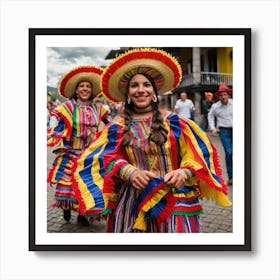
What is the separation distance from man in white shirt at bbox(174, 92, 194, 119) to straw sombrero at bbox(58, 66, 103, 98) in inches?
17.6

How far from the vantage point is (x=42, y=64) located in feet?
6.48

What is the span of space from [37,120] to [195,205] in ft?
3.18

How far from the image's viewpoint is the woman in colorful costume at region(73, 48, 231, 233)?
1751 mm

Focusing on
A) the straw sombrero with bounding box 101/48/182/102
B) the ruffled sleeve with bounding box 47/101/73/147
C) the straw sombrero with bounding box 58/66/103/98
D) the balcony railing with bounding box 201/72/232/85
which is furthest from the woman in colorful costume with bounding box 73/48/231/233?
the ruffled sleeve with bounding box 47/101/73/147

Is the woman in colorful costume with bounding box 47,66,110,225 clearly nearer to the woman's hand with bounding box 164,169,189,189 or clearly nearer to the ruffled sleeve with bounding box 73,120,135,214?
the ruffled sleeve with bounding box 73,120,135,214

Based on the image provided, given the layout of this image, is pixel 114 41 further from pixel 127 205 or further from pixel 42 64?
pixel 127 205

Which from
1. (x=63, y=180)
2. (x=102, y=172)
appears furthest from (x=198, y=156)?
(x=63, y=180)

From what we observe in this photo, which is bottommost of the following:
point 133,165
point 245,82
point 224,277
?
point 224,277

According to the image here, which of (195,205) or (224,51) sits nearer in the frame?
(195,205)

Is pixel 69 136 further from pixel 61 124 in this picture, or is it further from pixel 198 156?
pixel 198 156

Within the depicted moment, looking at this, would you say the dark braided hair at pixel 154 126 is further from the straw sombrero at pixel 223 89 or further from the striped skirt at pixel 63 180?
the striped skirt at pixel 63 180

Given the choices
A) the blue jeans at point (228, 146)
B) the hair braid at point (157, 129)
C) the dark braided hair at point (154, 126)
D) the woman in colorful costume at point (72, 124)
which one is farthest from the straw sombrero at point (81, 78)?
the blue jeans at point (228, 146)

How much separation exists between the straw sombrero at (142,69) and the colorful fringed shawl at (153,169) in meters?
0.18
